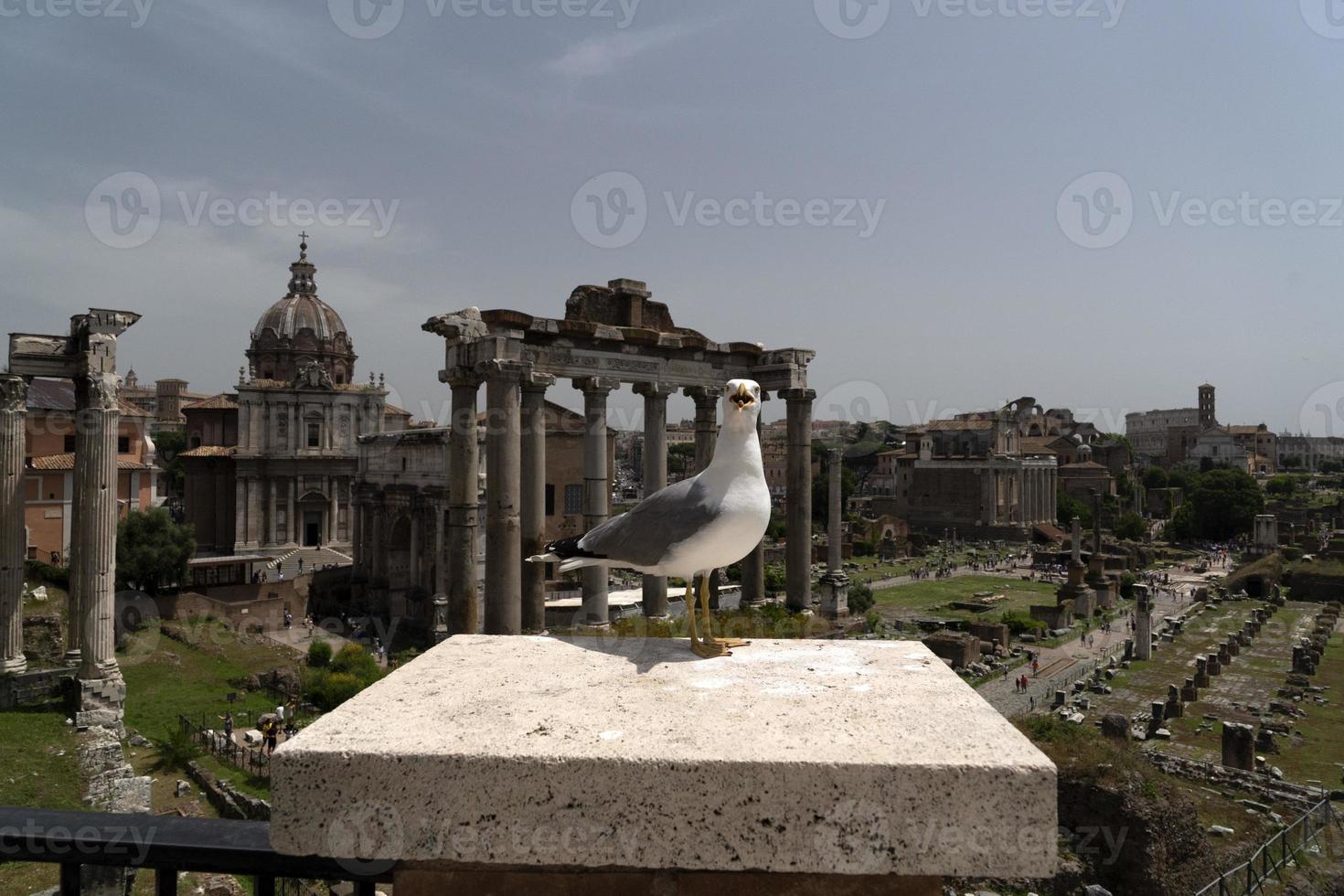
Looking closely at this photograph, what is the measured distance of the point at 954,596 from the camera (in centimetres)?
5316

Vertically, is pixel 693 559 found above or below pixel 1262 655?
above

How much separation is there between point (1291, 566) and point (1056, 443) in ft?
186

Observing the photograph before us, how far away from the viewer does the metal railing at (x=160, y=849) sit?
181cm

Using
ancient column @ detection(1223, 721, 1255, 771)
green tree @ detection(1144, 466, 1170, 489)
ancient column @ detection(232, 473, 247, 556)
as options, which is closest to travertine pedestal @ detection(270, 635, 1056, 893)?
ancient column @ detection(1223, 721, 1255, 771)

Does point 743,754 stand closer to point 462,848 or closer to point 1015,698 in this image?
point 462,848

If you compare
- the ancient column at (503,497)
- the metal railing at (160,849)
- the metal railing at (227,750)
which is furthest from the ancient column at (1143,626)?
the metal railing at (160,849)

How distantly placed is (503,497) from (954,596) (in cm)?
4562

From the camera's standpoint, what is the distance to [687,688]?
8.96 feet

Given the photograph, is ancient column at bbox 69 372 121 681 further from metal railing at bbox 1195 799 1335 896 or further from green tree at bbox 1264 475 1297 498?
green tree at bbox 1264 475 1297 498

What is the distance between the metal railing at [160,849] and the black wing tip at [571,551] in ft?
11.5

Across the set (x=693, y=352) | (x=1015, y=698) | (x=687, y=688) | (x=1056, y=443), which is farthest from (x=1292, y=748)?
(x=1056, y=443)

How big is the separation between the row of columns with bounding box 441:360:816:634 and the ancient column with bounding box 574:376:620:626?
19 millimetres

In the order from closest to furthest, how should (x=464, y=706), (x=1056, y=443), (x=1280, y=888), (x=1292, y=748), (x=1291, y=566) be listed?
1. (x=464, y=706)
2. (x=1280, y=888)
3. (x=1292, y=748)
4. (x=1291, y=566)
5. (x=1056, y=443)

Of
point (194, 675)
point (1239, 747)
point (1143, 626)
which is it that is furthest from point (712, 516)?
point (1143, 626)
